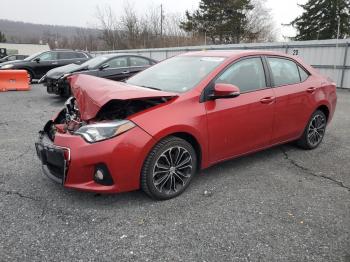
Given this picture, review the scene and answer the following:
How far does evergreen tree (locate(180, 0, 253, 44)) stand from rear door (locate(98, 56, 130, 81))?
28.4 m

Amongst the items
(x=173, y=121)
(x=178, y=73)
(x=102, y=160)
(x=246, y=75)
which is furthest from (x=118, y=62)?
(x=102, y=160)

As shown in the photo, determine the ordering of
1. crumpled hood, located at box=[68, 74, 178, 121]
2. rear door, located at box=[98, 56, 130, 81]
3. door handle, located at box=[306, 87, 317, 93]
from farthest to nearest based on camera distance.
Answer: rear door, located at box=[98, 56, 130, 81] < door handle, located at box=[306, 87, 317, 93] < crumpled hood, located at box=[68, 74, 178, 121]

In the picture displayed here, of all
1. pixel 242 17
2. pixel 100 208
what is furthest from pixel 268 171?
pixel 242 17

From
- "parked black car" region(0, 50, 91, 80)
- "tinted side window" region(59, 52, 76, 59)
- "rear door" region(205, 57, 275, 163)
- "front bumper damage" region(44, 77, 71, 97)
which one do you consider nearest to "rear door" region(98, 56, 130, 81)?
"front bumper damage" region(44, 77, 71, 97)

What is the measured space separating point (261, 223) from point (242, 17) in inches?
1444

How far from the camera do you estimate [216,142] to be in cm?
392

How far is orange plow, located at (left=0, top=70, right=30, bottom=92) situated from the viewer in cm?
1318

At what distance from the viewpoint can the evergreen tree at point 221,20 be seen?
36.6 metres

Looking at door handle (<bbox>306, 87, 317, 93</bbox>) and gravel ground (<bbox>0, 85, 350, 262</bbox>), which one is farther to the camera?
door handle (<bbox>306, 87, 317, 93</bbox>)

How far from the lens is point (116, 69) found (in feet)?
33.7

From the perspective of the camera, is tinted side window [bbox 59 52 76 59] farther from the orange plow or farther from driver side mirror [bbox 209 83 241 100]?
driver side mirror [bbox 209 83 241 100]

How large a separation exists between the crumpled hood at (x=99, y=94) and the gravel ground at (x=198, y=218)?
0.92 m

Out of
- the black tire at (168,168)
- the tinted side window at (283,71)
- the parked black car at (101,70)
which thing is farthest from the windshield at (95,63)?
the black tire at (168,168)

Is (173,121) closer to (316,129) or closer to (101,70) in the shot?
(316,129)
